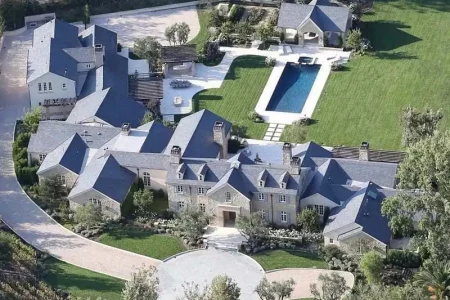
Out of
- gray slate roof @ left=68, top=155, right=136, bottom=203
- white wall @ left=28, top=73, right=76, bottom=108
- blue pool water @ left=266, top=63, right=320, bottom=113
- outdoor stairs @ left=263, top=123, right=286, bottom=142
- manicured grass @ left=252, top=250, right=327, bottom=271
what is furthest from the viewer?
blue pool water @ left=266, top=63, right=320, bottom=113

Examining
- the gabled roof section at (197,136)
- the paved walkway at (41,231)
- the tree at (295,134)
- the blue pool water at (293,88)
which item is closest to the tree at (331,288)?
the paved walkway at (41,231)

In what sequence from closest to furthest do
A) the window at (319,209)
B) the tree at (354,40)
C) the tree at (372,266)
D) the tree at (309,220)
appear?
the tree at (372,266) < the tree at (309,220) < the window at (319,209) < the tree at (354,40)

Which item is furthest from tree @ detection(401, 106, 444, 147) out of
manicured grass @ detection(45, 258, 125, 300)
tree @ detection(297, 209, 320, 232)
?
manicured grass @ detection(45, 258, 125, 300)

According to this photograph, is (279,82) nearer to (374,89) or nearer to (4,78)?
(374,89)

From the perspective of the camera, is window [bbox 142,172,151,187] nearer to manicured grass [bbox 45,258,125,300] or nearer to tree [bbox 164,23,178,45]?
manicured grass [bbox 45,258,125,300]

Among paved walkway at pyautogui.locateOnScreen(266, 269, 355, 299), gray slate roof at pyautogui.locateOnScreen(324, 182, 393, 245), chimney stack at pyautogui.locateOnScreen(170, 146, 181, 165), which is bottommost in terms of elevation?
paved walkway at pyautogui.locateOnScreen(266, 269, 355, 299)

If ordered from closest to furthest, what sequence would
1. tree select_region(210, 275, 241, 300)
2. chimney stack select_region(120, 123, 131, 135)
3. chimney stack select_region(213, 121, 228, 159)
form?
1. tree select_region(210, 275, 241, 300)
2. chimney stack select_region(213, 121, 228, 159)
3. chimney stack select_region(120, 123, 131, 135)

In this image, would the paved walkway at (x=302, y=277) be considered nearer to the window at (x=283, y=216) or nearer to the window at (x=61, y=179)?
the window at (x=283, y=216)

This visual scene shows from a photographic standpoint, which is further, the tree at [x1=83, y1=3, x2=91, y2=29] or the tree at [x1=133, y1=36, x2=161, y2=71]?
the tree at [x1=83, y1=3, x2=91, y2=29]
